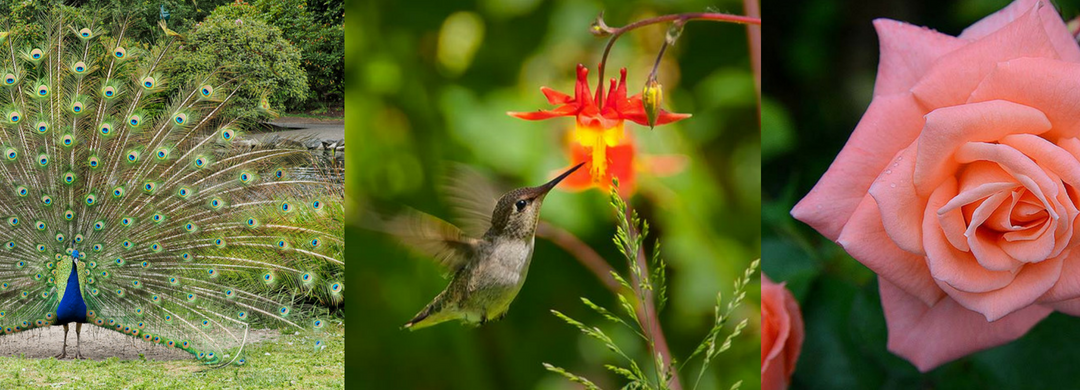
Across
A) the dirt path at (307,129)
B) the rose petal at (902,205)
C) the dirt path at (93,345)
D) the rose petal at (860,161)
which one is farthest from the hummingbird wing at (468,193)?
the dirt path at (93,345)

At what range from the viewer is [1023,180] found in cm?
102

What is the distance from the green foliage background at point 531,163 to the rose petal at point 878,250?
509 mm

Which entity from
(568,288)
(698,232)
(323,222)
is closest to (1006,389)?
(698,232)

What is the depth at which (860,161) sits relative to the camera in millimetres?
1168

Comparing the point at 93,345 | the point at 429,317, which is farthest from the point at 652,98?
the point at 93,345

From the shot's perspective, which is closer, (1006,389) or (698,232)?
(1006,389)

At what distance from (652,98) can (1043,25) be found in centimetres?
63

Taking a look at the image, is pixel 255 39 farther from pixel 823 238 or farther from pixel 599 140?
pixel 823 238

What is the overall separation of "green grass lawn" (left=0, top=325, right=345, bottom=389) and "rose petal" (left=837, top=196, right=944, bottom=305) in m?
3.00

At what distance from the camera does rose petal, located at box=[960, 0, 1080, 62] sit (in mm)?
1112

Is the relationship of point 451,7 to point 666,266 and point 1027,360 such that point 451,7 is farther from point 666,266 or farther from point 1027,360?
point 1027,360

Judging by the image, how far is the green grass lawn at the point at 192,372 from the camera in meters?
3.84

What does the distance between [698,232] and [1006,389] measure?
23.3 inches

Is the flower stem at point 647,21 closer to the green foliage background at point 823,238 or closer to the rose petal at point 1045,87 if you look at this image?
the green foliage background at point 823,238
